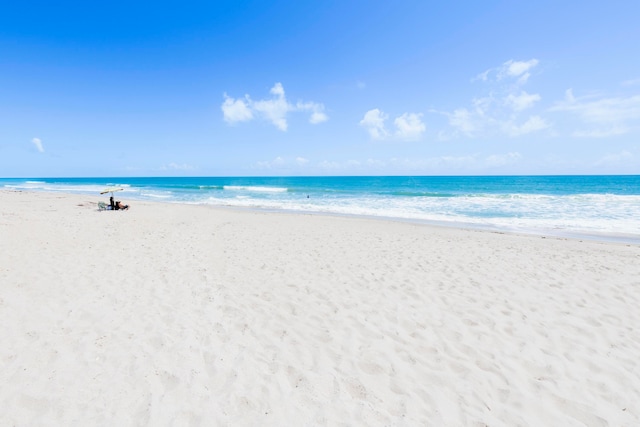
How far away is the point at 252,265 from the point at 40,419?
5110 millimetres

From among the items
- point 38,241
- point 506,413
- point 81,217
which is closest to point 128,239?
point 38,241

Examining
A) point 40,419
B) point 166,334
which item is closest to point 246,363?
point 166,334

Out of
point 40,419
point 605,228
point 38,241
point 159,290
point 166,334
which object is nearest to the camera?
point 40,419

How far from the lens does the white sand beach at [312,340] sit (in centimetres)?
308

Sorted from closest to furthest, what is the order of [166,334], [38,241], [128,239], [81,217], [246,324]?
[166,334], [246,324], [38,241], [128,239], [81,217]

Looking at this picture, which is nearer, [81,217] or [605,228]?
[81,217]

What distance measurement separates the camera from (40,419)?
279 cm

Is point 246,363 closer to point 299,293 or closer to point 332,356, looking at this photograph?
point 332,356

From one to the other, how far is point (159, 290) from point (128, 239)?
565 cm

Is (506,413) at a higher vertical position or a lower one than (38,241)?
lower

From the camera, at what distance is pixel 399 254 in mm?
9203

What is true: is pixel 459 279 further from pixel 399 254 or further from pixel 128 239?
pixel 128 239

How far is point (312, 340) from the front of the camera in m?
4.31

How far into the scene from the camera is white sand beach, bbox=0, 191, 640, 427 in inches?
121
